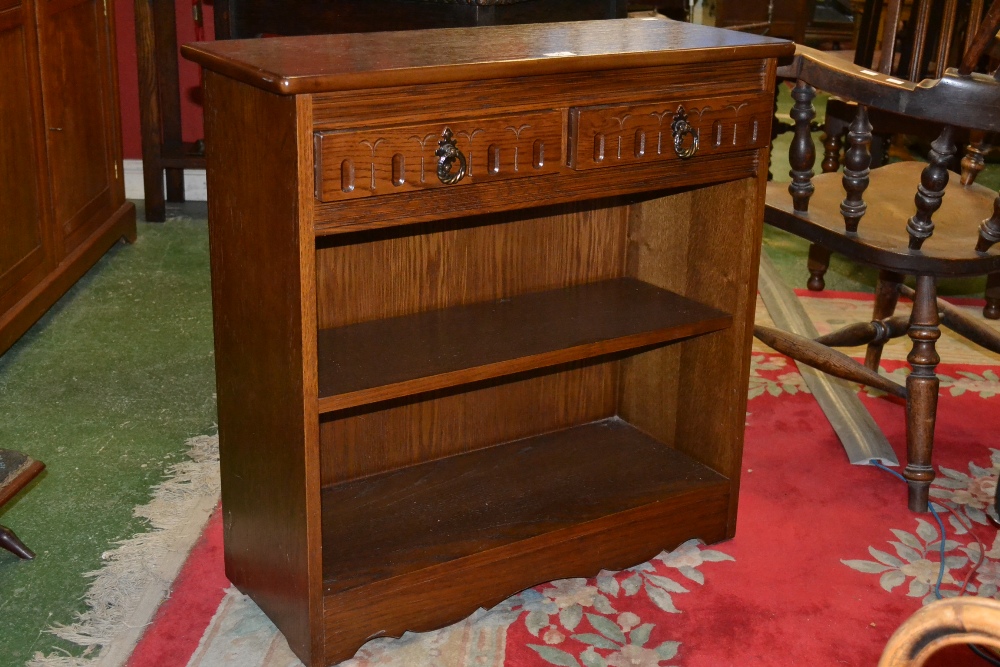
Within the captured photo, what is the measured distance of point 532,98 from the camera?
1.76 meters

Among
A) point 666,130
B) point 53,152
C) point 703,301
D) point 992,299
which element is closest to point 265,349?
point 666,130

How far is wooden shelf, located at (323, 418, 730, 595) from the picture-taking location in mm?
1967

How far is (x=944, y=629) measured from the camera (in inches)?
36.1

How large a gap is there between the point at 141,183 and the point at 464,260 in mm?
2793

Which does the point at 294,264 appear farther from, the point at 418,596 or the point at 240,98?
the point at 418,596

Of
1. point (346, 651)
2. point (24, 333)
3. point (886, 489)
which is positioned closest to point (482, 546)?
point (346, 651)

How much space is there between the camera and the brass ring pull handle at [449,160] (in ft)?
5.50

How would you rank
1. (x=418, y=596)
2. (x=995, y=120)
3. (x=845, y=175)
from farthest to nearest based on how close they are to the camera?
(x=845, y=175)
(x=995, y=120)
(x=418, y=596)

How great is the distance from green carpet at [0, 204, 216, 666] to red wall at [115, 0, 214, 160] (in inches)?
27.8

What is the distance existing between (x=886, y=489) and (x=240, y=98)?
1.66 metres

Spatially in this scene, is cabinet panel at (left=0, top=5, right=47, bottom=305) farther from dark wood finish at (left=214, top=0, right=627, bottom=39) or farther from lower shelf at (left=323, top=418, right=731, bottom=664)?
lower shelf at (left=323, top=418, right=731, bottom=664)

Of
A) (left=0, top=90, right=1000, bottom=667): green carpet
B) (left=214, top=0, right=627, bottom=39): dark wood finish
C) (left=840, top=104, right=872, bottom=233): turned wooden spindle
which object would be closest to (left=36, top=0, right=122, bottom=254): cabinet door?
(left=0, top=90, right=1000, bottom=667): green carpet

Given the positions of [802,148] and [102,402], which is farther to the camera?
[102,402]

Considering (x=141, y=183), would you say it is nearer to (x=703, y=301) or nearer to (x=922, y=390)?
(x=703, y=301)
